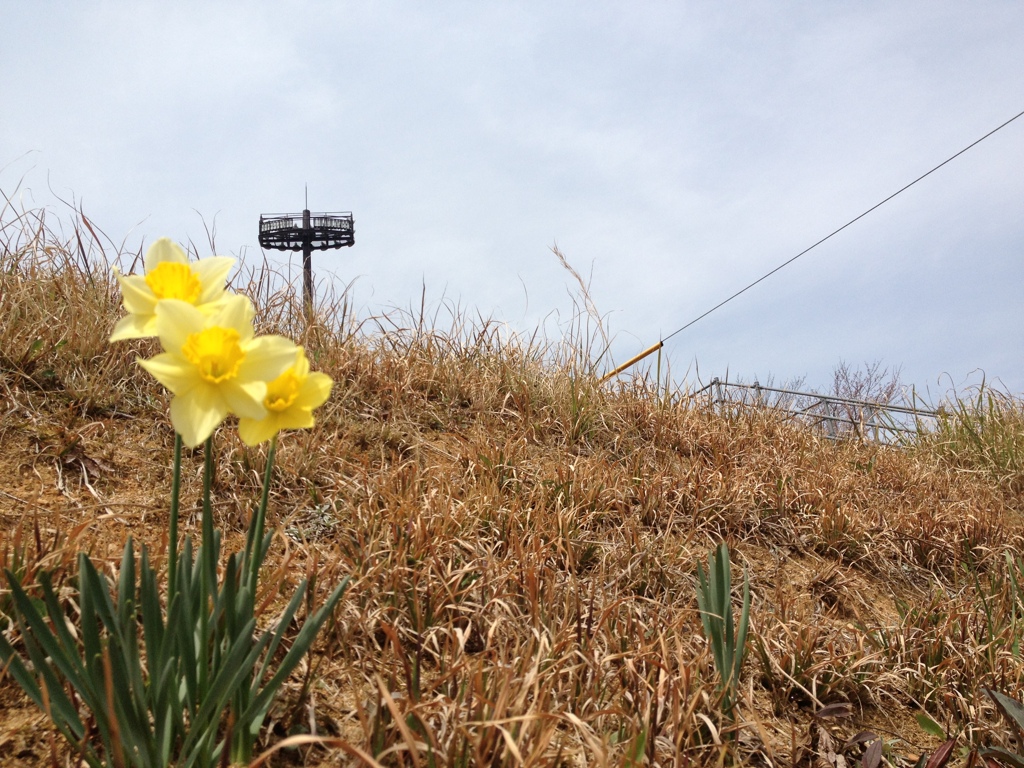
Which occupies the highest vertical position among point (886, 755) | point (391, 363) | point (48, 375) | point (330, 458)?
point (391, 363)

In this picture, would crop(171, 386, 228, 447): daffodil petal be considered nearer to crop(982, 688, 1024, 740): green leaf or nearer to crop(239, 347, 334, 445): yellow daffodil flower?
crop(239, 347, 334, 445): yellow daffodil flower

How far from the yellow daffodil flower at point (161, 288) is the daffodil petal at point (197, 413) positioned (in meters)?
0.12

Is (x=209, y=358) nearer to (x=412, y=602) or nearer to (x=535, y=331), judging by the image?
(x=412, y=602)

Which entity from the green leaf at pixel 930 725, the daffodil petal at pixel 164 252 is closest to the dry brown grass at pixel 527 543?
the green leaf at pixel 930 725

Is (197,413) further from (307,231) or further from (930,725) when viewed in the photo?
(307,231)

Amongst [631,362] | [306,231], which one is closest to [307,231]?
[306,231]

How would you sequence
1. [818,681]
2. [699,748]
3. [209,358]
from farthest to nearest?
[818,681]
[699,748]
[209,358]

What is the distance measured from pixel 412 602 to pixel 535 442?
159 cm

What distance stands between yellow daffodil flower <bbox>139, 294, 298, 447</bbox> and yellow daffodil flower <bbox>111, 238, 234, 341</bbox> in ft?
0.20

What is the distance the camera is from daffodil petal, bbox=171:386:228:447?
35.1 inches

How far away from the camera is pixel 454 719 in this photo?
4.22 feet

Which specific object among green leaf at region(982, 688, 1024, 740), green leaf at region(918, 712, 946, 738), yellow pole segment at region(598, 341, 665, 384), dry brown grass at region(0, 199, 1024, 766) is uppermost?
yellow pole segment at region(598, 341, 665, 384)

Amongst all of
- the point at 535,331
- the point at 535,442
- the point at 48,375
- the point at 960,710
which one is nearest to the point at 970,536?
the point at 960,710

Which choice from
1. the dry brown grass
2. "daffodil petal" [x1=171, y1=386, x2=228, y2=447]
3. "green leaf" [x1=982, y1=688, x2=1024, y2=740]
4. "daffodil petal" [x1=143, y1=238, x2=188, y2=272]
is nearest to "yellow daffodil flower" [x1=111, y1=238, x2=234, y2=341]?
"daffodil petal" [x1=143, y1=238, x2=188, y2=272]
